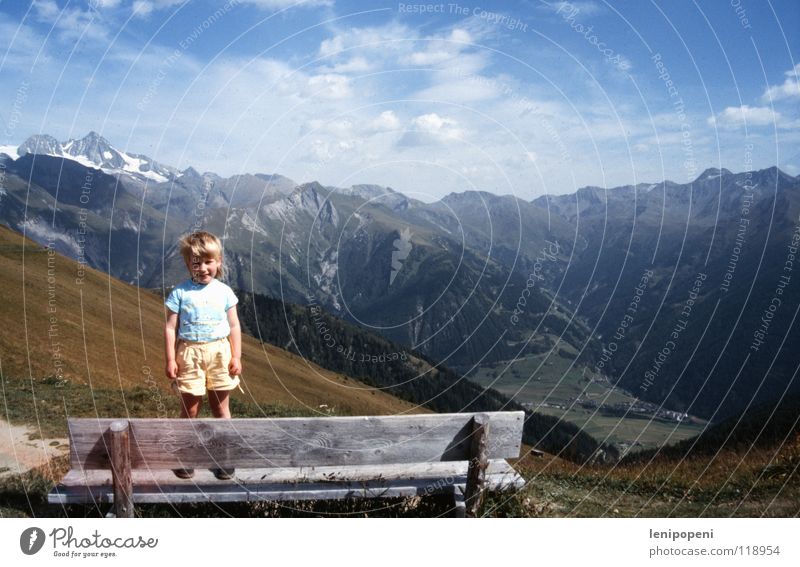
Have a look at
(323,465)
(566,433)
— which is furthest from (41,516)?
(566,433)

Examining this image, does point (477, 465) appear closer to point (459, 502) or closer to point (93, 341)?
point (459, 502)

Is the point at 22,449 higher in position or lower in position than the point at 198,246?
lower

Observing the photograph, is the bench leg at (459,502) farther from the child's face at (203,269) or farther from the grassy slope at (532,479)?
the child's face at (203,269)

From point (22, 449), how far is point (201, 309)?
566cm

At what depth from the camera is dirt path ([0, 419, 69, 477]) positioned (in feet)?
32.7

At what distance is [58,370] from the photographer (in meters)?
16.8

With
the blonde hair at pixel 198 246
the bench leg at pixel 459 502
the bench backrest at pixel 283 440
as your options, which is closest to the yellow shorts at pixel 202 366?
the blonde hair at pixel 198 246

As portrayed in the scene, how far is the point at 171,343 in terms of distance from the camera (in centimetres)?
793

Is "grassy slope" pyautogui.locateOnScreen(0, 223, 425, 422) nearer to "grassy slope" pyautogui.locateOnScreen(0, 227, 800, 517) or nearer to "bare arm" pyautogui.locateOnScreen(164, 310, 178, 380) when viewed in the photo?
"grassy slope" pyautogui.locateOnScreen(0, 227, 800, 517)

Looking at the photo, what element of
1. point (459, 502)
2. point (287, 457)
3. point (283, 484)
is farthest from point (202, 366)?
point (459, 502)

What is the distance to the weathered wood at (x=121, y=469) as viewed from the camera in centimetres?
663

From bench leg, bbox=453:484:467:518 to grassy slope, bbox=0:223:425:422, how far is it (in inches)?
301
